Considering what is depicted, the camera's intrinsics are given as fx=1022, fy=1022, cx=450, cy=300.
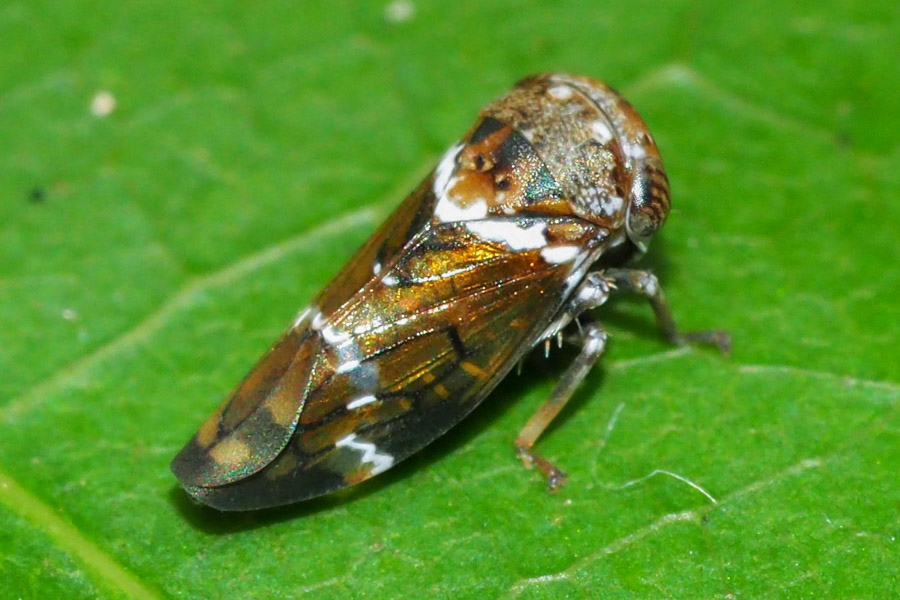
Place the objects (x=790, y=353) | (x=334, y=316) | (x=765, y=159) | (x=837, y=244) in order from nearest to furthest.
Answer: (x=334, y=316) → (x=790, y=353) → (x=837, y=244) → (x=765, y=159)

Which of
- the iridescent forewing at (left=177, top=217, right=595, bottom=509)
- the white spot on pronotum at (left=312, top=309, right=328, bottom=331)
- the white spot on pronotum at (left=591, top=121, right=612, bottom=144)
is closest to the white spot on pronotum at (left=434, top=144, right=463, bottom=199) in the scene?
the iridescent forewing at (left=177, top=217, right=595, bottom=509)

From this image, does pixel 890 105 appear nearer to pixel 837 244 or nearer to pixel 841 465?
pixel 837 244

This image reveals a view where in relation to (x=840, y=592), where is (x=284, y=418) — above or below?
above

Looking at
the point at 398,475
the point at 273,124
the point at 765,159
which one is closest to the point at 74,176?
the point at 273,124

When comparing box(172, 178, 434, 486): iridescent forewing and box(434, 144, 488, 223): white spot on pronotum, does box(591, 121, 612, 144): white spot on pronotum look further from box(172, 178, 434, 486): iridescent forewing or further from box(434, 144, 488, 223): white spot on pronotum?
box(172, 178, 434, 486): iridescent forewing

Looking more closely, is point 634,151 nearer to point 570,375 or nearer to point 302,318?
point 570,375

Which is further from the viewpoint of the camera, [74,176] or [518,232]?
[74,176]

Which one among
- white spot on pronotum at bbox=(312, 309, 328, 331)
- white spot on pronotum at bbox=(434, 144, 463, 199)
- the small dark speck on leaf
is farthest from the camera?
the small dark speck on leaf
